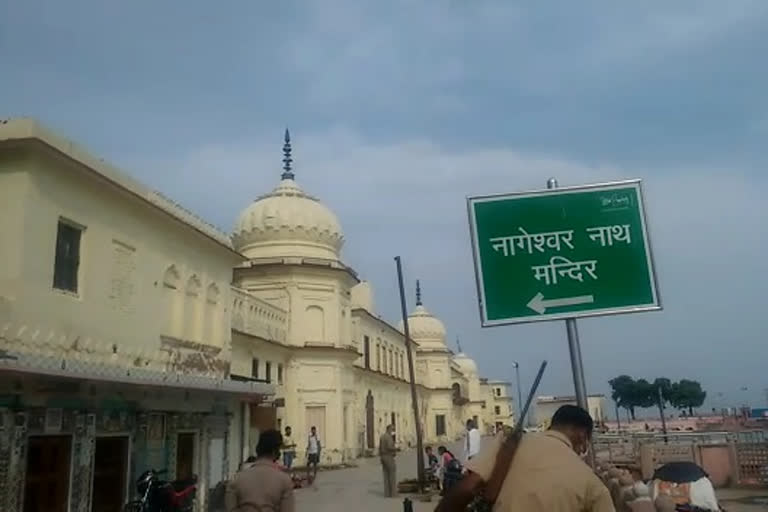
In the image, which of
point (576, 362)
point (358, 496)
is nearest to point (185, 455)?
point (358, 496)

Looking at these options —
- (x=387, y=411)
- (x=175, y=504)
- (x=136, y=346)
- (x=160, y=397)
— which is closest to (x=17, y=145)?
(x=136, y=346)

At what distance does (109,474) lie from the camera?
1074cm

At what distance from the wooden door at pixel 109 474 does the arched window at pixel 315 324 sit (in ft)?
54.4

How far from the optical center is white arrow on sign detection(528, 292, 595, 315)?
13.7 ft

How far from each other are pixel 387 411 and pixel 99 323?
1148 inches

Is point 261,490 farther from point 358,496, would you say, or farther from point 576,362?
point 358,496

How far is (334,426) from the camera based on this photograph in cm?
2705

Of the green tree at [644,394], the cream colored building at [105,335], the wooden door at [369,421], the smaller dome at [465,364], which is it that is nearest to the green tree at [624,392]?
the green tree at [644,394]

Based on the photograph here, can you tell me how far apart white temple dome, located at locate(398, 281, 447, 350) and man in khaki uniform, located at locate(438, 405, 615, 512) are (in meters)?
50.8

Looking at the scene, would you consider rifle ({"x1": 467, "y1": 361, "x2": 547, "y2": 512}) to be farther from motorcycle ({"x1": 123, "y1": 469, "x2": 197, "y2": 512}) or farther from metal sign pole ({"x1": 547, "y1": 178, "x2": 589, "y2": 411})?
motorcycle ({"x1": 123, "y1": 469, "x2": 197, "y2": 512})

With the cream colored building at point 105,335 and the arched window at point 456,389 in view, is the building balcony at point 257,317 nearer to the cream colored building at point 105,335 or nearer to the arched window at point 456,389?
the cream colored building at point 105,335

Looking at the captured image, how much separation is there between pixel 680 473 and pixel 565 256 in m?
2.80

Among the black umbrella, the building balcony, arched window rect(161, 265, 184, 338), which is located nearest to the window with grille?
the building balcony

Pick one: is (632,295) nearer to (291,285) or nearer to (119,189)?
(119,189)
